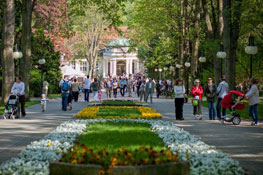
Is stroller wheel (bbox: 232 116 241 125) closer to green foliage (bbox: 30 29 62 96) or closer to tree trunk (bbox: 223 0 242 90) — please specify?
tree trunk (bbox: 223 0 242 90)

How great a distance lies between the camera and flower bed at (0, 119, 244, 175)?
7789mm

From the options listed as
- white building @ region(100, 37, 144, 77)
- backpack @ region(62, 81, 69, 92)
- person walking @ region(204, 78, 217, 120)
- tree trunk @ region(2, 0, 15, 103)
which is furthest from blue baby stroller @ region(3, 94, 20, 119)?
white building @ region(100, 37, 144, 77)

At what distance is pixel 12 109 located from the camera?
64.1 feet

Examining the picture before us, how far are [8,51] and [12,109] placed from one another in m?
6.87

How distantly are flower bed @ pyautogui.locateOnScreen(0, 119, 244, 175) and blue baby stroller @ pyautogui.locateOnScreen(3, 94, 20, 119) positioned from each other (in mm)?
7025

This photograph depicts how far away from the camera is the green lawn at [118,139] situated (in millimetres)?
10469

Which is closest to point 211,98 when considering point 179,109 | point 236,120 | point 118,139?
point 179,109

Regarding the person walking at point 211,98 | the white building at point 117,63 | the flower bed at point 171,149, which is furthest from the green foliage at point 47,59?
the white building at point 117,63

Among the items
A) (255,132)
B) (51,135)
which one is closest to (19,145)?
(51,135)

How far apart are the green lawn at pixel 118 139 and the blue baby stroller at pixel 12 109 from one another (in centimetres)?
579

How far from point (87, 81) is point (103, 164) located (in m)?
28.4

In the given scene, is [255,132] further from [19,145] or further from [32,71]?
[32,71]

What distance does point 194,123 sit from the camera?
716 inches

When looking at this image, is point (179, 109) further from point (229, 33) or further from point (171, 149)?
point (171, 149)
